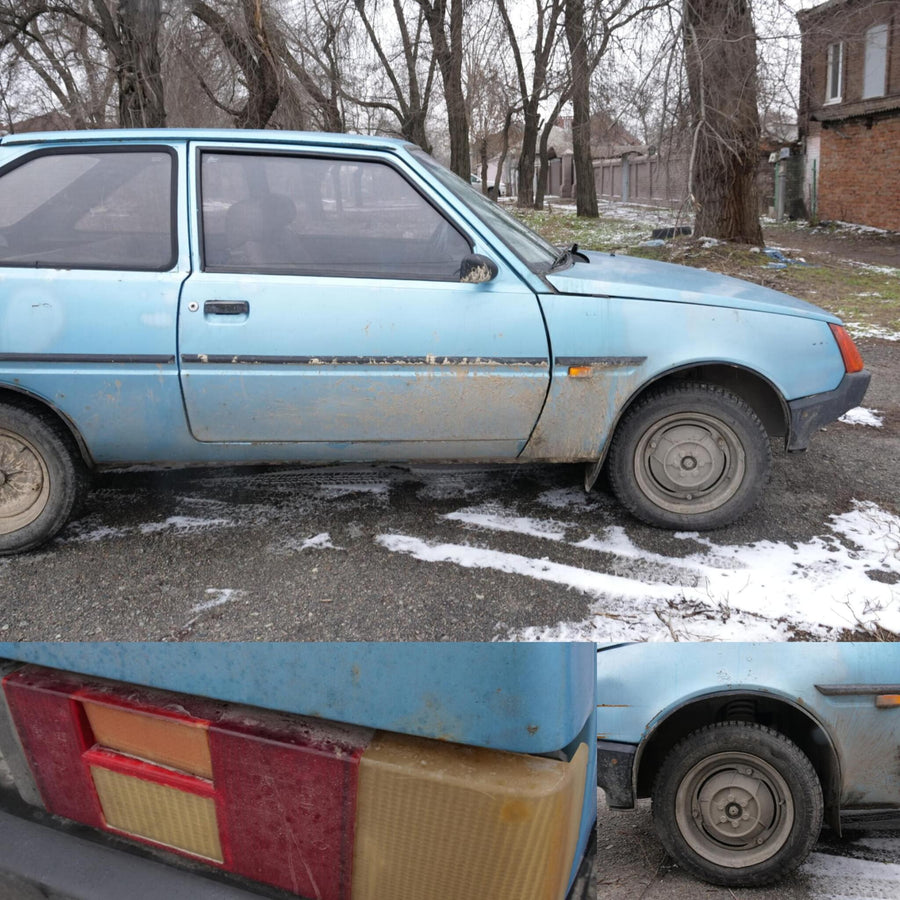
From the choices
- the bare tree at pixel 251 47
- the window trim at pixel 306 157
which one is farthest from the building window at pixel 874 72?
the window trim at pixel 306 157

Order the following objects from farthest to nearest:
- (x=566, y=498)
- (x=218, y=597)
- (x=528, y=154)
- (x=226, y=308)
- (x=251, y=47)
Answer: (x=528, y=154), (x=251, y=47), (x=566, y=498), (x=226, y=308), (x=218, y=597)

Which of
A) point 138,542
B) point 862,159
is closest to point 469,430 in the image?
point 138,542

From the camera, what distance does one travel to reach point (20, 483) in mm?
3389

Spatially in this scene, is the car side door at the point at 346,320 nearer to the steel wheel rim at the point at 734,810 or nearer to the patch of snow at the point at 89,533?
the patch of snow at the point at 89,533

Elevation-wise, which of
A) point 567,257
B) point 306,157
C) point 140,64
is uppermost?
point 140,64

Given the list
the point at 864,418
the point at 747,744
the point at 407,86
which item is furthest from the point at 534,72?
the point at 747,744

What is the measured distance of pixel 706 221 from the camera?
478 inches

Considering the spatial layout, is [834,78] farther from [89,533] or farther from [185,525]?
[89,533]

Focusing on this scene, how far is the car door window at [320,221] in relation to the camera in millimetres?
3367

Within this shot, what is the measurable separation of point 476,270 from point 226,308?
3.28ft

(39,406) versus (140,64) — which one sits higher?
(140,64)

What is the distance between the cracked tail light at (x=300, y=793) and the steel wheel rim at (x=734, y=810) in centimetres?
24

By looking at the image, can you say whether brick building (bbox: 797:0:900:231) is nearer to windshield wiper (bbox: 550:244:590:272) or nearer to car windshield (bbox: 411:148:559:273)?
windshield wiper (bbox: 550:244:590:272)

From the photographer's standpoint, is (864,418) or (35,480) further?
(864,418)
